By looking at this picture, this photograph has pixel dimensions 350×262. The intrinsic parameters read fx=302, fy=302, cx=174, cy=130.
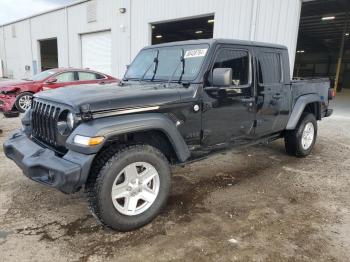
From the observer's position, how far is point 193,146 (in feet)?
11.7

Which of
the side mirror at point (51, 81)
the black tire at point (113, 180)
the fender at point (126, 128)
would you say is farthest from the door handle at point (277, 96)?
the side mirror at point (51, 81)

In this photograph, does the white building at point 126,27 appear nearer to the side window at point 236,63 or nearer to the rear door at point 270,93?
the rear door at point 270,93

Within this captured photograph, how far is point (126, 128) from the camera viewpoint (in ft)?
9.19

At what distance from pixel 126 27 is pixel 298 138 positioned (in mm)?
10731

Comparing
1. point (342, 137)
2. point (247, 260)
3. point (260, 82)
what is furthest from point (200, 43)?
point (342, 137)

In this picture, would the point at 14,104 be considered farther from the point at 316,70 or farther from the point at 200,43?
the point at 316,70

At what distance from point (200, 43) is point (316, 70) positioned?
119 feet

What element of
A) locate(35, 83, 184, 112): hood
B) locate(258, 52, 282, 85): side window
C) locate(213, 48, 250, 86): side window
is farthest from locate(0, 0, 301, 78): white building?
locate(35, 83, 184, 112): hood

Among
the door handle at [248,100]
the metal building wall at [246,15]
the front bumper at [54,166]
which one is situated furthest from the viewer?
the metal building wall at [246,15]

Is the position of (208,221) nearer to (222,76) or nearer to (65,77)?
(222,76)

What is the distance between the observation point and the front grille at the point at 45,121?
3018mm

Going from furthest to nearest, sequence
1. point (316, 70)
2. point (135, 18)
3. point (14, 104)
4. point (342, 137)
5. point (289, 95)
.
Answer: point (316, 70) < point (135, 18) < point (14, 104) < point (342, 137) < point (289, 95)

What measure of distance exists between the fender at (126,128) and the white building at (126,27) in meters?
7.08

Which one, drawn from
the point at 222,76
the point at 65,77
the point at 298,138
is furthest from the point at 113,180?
the point at 65,77
